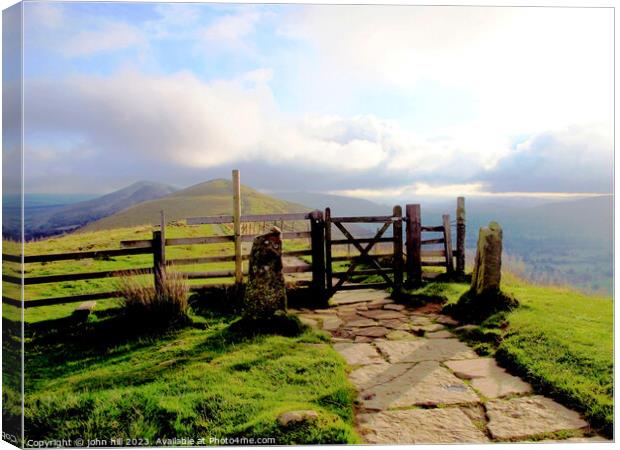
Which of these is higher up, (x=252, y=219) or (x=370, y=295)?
(x=252, y=219)

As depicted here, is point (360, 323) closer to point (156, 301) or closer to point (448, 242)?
point (156, 301)

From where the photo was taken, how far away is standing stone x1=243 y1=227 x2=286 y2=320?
7957mm

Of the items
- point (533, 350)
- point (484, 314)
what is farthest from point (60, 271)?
point (533, 350)

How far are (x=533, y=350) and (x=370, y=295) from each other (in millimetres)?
5348

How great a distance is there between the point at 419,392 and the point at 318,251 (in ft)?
19.1

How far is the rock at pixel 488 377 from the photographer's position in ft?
18.9

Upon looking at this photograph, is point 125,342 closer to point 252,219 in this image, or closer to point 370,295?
point 252,219

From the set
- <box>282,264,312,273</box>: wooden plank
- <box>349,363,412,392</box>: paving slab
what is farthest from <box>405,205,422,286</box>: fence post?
<box>349,363,412,392</box>: paving slab

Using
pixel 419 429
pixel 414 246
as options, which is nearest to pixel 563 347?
pixel 419 429

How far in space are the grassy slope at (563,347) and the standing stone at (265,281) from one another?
3182 mm

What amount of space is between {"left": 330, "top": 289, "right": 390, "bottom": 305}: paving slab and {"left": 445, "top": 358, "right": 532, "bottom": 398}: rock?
14.9ft

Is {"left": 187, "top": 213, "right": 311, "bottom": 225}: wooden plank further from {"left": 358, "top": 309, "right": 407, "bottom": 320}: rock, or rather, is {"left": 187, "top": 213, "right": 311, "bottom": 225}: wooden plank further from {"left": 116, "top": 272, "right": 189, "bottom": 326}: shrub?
{"left": 358, "top": 309, "right": 407, "bottom": 320}: rock

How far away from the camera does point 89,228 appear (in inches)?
934

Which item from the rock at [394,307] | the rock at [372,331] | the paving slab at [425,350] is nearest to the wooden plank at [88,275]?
the rock at [372,331]
